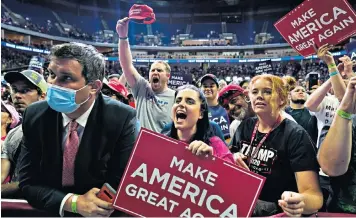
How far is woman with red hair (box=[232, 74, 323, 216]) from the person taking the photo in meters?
1.67

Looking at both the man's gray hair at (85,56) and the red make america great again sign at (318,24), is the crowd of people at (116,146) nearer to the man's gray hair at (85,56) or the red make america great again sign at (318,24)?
the man's gray hair at (85,56)

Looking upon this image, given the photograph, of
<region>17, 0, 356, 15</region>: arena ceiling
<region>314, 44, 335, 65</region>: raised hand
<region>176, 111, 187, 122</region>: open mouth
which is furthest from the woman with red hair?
<region>17, 0, 356, 15</region>: arena ceiling

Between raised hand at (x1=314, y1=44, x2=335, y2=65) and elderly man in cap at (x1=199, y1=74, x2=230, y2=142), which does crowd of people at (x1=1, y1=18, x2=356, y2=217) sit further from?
elderly man in cap at (x1=199, y1=74, x2=230, y2=142)

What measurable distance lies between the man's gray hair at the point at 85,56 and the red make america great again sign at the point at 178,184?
1.31 ft

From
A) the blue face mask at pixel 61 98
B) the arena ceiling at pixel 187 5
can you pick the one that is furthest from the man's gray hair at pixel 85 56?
the arena ceiling at pixel 187 5

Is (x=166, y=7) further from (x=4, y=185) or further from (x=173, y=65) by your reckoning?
(x=4, y=185)

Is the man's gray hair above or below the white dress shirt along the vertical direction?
above

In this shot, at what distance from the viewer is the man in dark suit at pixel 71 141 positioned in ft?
5.26

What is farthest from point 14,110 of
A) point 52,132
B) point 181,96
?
point 181,96

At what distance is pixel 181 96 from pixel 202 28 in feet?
106

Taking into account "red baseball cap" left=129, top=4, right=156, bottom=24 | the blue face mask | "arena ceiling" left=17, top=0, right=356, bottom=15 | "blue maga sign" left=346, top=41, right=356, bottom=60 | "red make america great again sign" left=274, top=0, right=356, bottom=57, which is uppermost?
"arena ceiling" left=17, top=0, right=356, bottom=15

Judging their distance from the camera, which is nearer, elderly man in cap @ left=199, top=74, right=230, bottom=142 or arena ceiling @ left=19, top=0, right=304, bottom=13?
elderly man in cap @ left=199, top=74, right=230, bottom=142

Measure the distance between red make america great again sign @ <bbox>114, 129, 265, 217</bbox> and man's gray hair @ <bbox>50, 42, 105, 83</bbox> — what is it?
1.31 ft

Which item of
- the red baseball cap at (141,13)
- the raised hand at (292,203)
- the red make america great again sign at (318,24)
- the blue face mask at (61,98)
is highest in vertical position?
the red baseball cap at (141,13)
